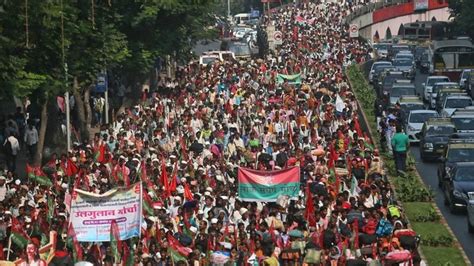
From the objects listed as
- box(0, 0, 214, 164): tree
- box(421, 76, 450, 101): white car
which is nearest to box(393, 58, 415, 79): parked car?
box(421, 76, 450, 101): white car

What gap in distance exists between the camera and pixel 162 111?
4884cm

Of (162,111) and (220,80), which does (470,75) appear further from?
(162,111)

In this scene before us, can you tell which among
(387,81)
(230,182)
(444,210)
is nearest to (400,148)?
(444,210)

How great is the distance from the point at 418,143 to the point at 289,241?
2291 cm

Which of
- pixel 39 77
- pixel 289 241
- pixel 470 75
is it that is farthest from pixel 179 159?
pixel 470 75

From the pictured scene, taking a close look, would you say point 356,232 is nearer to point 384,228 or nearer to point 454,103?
point 384,228

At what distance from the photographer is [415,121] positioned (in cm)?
4975

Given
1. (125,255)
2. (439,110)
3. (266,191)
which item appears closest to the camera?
(125,255)

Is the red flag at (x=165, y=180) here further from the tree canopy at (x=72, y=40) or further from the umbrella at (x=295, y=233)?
the tree canopy at (x=72, y=40)

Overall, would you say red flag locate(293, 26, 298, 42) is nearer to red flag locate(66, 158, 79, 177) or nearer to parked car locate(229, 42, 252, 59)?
parked car locate(229, 42, 252, 59)

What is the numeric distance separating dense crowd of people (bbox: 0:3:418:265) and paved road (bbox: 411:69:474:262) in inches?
67.6

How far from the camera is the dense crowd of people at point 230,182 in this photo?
26.7 meters

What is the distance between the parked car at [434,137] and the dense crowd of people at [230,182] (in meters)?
2.08

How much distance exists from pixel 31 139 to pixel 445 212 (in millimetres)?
12380
